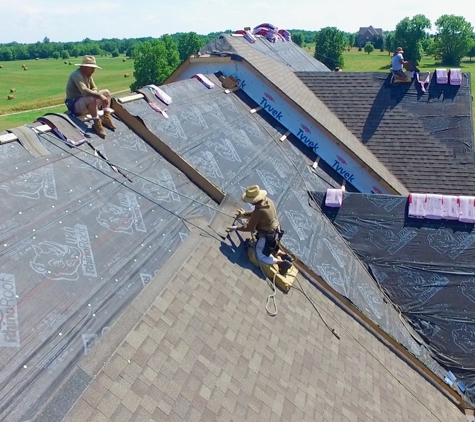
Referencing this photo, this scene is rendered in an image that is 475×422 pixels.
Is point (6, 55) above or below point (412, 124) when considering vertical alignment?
below

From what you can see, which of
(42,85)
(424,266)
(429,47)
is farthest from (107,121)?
(429,47)

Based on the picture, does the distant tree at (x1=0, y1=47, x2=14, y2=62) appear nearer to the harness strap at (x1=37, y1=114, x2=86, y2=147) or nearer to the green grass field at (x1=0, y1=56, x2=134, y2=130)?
the green grass field at (x1=0, y1=56, x2=134, y2=130)

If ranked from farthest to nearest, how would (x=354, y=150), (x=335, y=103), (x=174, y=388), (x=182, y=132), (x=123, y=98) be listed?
1. (x=335, y=103)
2. (x=354, y=150)
3. (x=182, y=132)
4. (x=123, y=98)
5. (x=174, y=388)

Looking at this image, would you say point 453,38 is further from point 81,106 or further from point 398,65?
point 81,106

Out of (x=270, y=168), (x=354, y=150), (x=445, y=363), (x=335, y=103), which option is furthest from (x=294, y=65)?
(x=445, y=363)

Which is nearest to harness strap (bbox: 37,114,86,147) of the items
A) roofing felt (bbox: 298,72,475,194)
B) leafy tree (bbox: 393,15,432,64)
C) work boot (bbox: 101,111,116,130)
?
work boot (bbox: 101,111,116,130)

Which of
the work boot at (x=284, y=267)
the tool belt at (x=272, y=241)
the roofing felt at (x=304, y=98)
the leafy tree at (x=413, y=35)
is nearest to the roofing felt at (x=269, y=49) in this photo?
the roofing felt at (x=304, y=98)

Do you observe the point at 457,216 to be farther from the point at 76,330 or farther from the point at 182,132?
the point at 76,330
